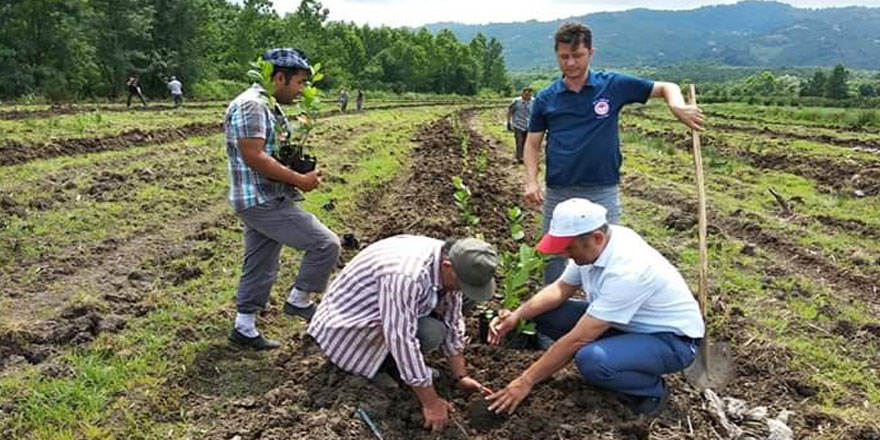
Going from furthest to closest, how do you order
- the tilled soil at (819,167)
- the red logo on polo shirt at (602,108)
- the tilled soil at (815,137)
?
the tilled soil at (815,137), the tilled soil at (819,167), the red logo on polo shirt at (602,108)

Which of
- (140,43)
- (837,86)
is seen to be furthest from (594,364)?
(837,86)

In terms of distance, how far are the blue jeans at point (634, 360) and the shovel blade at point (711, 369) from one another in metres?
0.63

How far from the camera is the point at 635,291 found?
3.67 meters

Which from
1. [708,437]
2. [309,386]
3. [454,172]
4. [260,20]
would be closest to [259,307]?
[309,386]

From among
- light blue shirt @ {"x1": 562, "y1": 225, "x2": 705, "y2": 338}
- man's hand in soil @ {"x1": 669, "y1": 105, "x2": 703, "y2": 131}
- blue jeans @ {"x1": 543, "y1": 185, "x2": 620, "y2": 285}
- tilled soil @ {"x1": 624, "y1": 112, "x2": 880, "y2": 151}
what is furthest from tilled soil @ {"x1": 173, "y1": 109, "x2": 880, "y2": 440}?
tilled soil @ {"x1": 624, "y1": 112, "x2": 880, "y2": 151}

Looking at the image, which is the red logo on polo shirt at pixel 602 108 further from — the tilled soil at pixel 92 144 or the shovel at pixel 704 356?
the tilled soil at pixel 92 144

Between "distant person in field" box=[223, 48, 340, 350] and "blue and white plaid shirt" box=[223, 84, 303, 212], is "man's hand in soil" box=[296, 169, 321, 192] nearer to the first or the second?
"distant person in field" box=[223, 48, 340, 350]

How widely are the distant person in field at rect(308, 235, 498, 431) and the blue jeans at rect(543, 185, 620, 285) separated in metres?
1.20

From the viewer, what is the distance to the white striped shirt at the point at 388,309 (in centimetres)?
344

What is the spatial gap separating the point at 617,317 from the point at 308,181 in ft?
6.78

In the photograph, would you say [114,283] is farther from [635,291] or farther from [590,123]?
[635,291]

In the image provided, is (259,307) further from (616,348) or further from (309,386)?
(616,348)

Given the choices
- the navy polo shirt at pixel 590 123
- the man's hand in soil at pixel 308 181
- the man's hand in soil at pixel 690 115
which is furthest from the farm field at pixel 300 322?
the man's hand in soil at pixel 690 115

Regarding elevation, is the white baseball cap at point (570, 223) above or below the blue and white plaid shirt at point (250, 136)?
below
